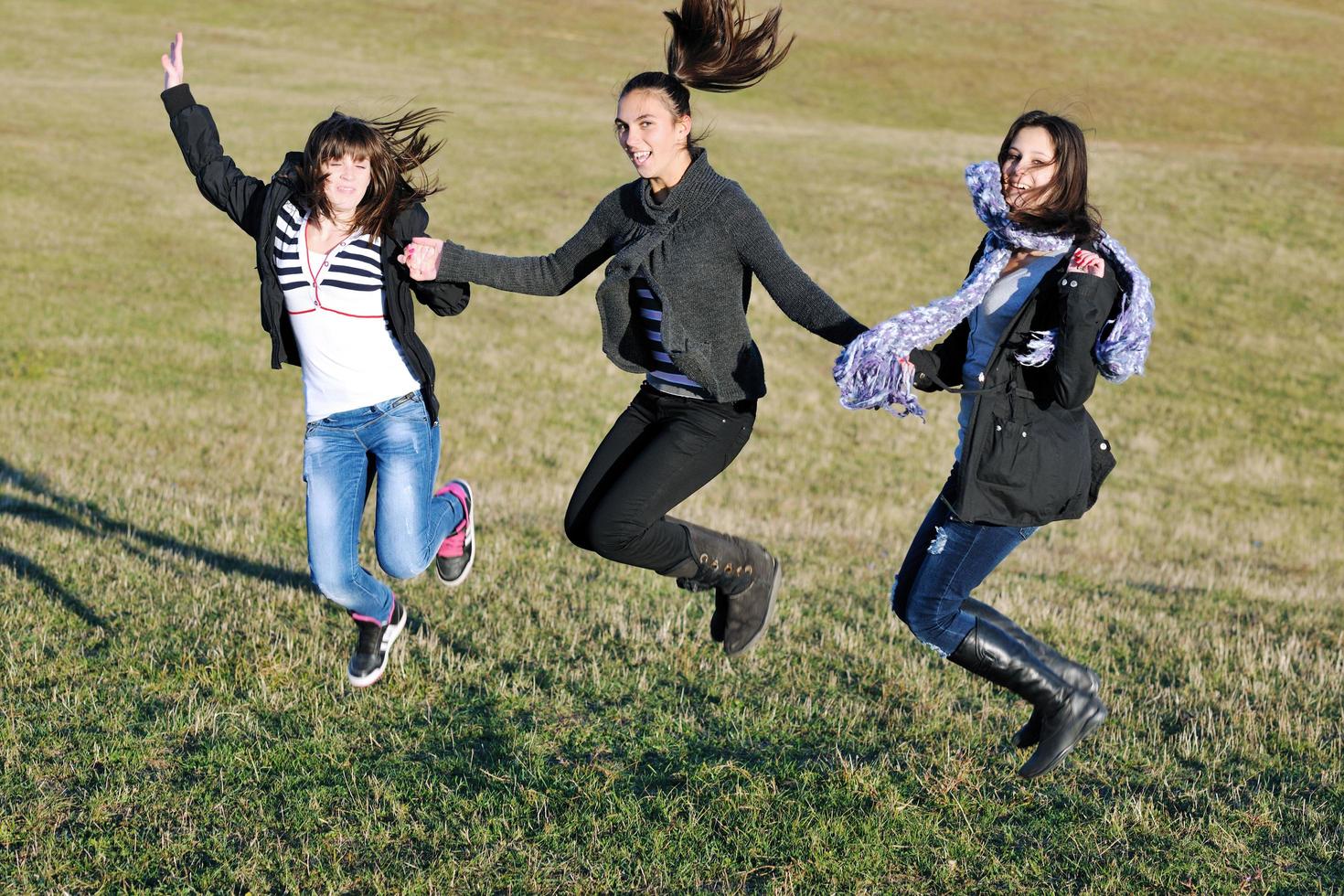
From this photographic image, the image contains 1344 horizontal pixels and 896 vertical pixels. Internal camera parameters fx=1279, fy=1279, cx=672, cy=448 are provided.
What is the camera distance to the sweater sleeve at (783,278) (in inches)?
220

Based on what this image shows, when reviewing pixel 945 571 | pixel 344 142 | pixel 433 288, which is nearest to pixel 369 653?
pixel 433 288

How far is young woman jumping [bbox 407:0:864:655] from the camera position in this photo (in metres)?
5.64

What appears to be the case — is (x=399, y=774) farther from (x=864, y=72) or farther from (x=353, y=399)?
(x=864, y=72)

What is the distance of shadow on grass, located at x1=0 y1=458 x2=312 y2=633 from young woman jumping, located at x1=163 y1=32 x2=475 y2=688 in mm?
1742

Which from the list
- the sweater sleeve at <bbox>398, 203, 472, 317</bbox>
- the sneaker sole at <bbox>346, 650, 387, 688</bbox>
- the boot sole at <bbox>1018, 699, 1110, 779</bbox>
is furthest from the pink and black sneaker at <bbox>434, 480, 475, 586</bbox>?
the boot sole at <bbox>1018, 699, 1110, 779</bbox>

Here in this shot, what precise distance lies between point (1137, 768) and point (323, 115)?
33564 millimetres

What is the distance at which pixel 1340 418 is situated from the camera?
21391 millimetres

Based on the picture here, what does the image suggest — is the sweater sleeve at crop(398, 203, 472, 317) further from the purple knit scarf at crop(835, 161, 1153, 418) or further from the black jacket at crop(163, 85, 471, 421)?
the purple knit scarf at crop(835, 161, 1153, 418)

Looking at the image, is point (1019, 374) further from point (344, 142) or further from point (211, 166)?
point (211, 166)

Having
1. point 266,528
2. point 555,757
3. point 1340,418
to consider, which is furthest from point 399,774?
point 1340,418

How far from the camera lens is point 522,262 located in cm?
613

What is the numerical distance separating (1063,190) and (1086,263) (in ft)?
1.32

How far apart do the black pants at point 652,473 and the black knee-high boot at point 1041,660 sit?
1.29 m

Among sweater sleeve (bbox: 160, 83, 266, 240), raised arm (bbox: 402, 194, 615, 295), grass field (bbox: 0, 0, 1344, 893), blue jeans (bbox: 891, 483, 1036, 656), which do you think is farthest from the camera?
sweater sleeve (bbox: 160, 83, 266, 240)
